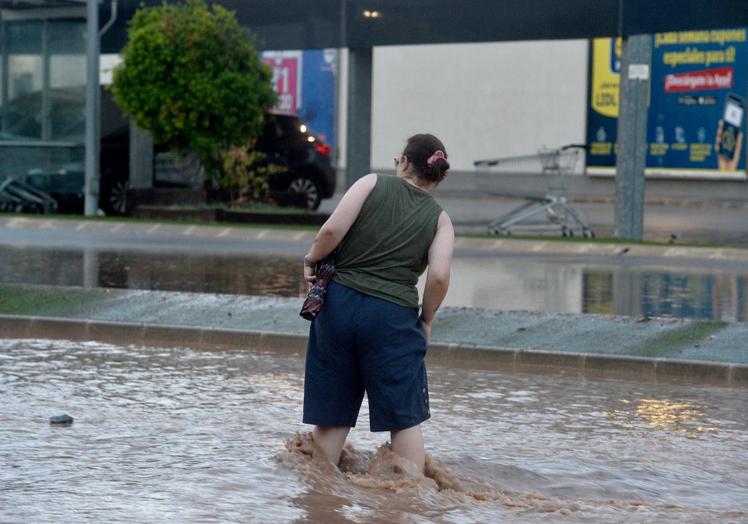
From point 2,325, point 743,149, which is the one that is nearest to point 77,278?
point 2,325

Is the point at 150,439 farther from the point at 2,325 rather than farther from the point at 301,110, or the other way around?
the point at 301,110

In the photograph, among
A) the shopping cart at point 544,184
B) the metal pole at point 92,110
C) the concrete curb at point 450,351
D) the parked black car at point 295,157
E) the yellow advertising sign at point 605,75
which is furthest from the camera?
the yellow advertising sign at point 605,75

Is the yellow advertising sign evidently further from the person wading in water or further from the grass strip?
the person wading in water

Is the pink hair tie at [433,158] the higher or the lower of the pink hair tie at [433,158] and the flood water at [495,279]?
the higher

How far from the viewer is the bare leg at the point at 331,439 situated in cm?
629

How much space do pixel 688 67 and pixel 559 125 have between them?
12.5 ft

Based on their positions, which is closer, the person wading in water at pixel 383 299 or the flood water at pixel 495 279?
the person wading in water at pixel 383 299

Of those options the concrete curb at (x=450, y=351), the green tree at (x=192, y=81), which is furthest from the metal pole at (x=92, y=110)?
the concrete curb at (x=450, y=351)

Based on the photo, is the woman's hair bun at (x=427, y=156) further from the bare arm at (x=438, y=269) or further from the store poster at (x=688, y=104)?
the store poster at (x=688, y=104)

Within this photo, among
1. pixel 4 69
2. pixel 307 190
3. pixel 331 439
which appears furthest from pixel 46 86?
pixel 331 439

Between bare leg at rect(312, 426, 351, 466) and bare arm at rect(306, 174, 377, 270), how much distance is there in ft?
2.56

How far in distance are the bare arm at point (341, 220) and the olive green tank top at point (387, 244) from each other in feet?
A: 0.11

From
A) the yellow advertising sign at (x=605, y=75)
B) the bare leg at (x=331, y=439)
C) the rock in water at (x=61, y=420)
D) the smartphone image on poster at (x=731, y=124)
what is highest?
the yellow advertising sign at (x=605, y=75)

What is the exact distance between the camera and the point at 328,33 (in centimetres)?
2528
